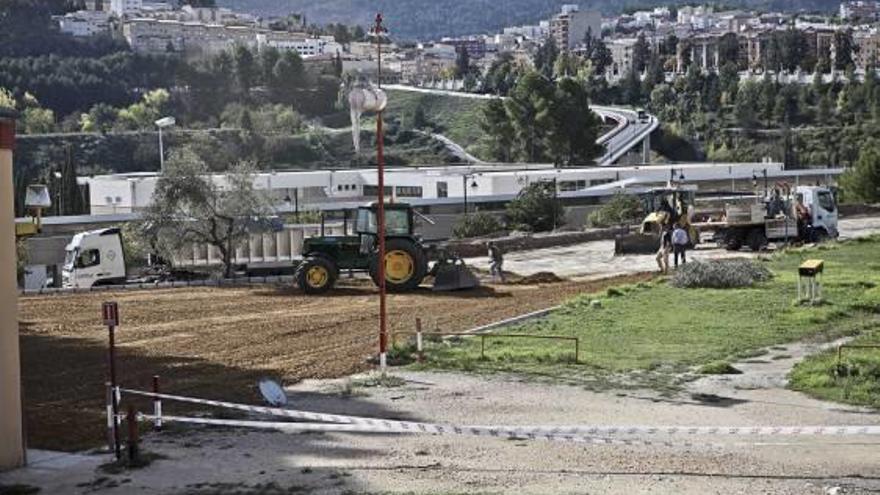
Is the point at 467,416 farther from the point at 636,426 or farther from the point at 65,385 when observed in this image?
the point at 65,385

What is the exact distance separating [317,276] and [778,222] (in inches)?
703

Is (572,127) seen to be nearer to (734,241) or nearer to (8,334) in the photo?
(734,241)

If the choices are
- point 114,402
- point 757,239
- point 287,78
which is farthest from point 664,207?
point 287,78

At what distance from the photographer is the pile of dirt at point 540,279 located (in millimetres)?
35344

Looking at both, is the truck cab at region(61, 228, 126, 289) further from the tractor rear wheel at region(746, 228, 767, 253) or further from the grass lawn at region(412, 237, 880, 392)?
the tractor rear wheel at region(746, 228, 767, 253)

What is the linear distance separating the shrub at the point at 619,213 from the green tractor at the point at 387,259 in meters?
23.8

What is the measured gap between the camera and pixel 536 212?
193ft

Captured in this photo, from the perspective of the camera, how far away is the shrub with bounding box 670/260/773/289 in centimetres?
3036

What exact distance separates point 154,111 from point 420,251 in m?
132

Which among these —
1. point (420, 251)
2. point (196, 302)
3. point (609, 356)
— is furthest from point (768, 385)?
point (196, 302)

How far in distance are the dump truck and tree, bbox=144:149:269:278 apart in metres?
15.6

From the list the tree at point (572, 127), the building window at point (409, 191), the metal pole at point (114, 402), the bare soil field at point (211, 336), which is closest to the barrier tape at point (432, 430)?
the metal pole at point (114, 402)

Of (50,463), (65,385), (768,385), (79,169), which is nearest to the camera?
(50,463)

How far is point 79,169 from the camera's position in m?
130
